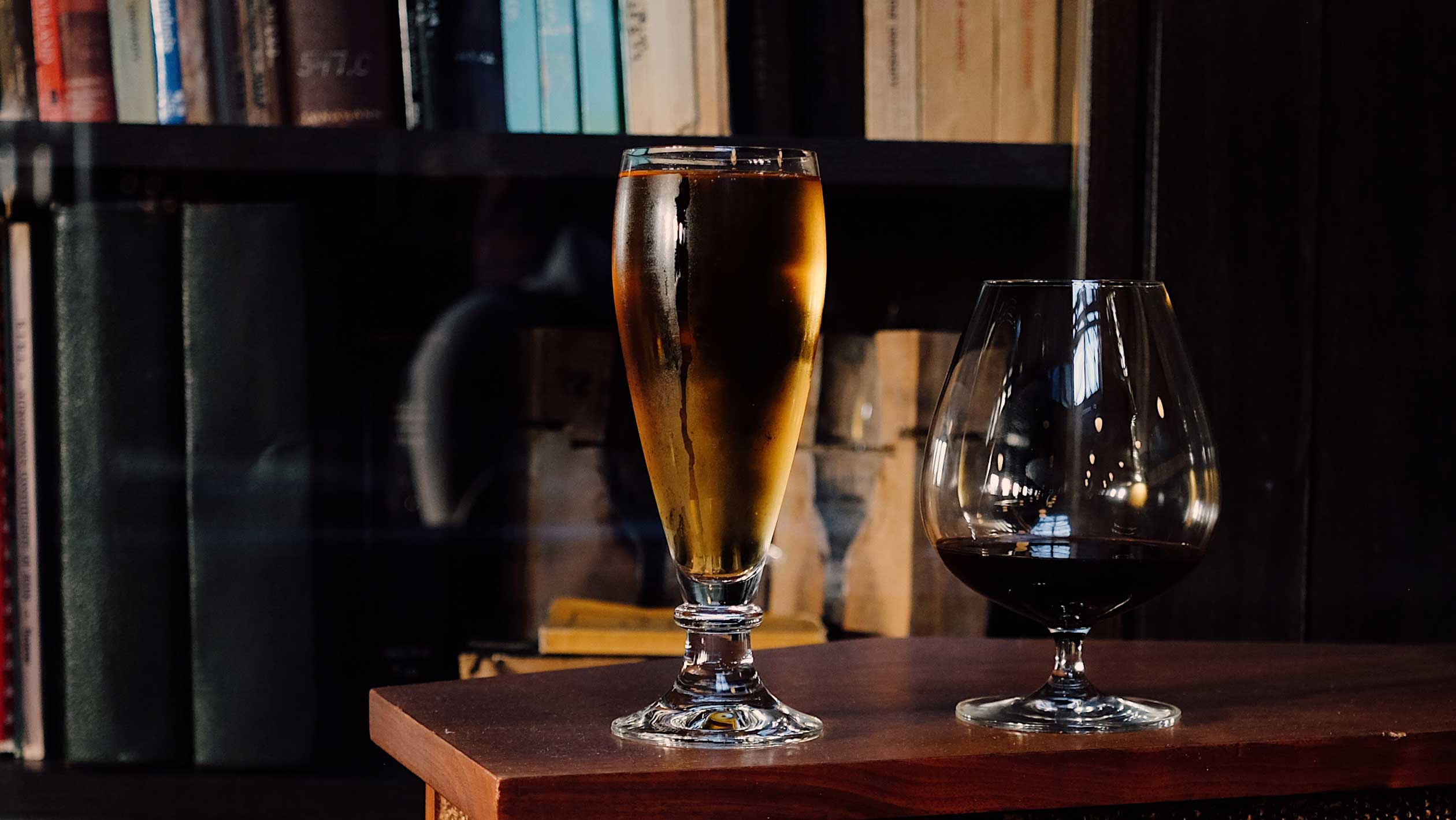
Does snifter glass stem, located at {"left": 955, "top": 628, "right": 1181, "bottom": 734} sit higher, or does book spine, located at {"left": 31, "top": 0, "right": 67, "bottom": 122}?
book spine, located at {"left": 31, "top": 0, "right": 67, "bottom": 122}

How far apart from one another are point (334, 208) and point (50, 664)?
1.37 feet

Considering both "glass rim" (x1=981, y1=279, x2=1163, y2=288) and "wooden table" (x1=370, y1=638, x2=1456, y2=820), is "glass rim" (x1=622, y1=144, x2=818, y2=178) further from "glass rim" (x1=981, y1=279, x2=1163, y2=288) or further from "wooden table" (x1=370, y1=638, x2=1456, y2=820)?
"wooden table" (x1=370, y1=638, x2=1456, y2=820)

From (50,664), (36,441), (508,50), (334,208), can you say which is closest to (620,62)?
(508,50)

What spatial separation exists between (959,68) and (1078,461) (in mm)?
649

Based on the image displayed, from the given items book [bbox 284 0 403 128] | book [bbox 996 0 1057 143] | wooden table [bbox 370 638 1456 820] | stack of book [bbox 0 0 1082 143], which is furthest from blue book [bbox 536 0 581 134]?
wooden table [bbox 370 638 1456 820]

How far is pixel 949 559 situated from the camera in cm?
62

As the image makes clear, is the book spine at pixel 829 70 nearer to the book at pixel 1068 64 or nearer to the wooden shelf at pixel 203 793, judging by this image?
the book at pixel 1068 64

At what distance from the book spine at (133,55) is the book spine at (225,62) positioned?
4 cm

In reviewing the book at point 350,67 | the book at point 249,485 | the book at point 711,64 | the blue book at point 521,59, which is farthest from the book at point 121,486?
the book at point 711,64

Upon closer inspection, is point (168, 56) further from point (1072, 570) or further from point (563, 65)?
point (1072, 570)

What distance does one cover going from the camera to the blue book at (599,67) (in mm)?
1151

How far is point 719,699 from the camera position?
1.93 ft

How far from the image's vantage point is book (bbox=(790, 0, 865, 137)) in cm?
115

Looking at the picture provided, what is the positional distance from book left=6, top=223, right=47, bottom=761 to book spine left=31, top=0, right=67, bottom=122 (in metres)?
0.09
